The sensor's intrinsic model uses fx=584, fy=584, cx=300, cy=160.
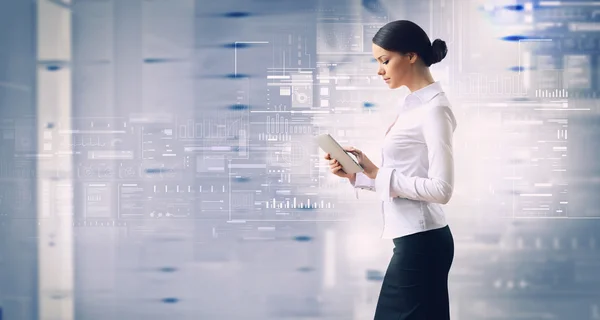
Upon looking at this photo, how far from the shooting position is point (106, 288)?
276 centimetres

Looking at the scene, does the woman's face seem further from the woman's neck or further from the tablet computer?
the tablet computer

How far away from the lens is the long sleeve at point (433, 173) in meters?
1.36

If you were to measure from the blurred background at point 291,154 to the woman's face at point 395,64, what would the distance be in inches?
44.1

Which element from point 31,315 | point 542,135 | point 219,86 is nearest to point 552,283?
point 542,135

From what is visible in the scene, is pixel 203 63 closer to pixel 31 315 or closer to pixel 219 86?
pixel 219 86

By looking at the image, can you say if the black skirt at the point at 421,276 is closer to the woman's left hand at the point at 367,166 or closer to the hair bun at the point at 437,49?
the woman's left hand at the point at 367,166

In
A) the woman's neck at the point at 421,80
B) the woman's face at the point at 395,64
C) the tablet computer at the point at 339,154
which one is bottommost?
the tablet computer at the point at 339,154

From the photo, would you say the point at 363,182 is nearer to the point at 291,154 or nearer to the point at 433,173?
the point at 433,173

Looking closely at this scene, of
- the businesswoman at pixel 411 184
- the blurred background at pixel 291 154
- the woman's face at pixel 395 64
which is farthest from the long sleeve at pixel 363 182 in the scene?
the blurred background at pixel 291 154

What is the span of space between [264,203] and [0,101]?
4.50 feet

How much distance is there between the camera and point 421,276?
144 centimetres

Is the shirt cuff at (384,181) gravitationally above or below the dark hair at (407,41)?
below

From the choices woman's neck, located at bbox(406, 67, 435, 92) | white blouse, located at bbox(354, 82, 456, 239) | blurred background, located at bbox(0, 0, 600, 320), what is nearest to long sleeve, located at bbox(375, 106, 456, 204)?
white blouse, located at bbox(354, 82, 456, 239)

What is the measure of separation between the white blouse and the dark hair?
9 centimetres
